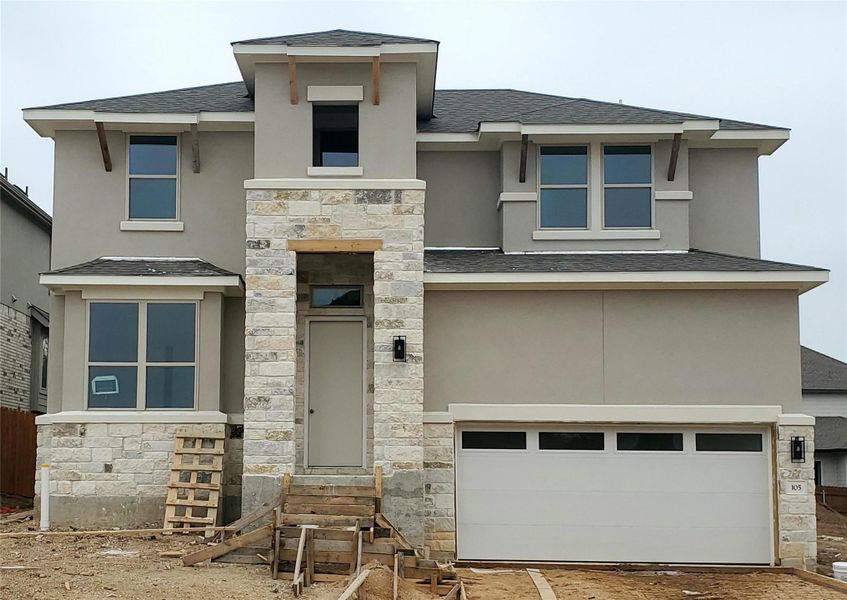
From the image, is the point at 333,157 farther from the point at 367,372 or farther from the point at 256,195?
the point at 367,372

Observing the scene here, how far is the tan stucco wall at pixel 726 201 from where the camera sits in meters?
18.4

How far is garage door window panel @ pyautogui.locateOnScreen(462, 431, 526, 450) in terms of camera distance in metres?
16.0

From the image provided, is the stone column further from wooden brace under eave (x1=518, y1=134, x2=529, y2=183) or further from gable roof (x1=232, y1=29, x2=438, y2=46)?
wooden brace under eave (x1=518, y1=134, x2=529, y2=183)

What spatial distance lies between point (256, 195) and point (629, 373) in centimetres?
624

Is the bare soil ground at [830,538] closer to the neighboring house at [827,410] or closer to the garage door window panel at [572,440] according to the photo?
the garage door window panel at [572,440]

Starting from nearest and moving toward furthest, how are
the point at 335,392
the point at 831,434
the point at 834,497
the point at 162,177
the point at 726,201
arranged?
the point at 335,392 < the point at 162,177 < the point at 726,201 < the point at 834,497 < the point at 831,434

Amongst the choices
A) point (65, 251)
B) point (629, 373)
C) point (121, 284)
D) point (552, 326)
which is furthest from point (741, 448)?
point (65, 251)

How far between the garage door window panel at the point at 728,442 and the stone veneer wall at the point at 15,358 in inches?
599

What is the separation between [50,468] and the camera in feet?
52.4

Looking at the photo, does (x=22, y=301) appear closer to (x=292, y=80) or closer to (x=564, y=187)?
(x=292, y=80)

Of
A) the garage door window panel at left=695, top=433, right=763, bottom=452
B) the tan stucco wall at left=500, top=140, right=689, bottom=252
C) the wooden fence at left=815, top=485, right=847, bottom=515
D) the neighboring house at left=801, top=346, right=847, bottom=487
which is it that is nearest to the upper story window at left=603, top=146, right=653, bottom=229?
the tan stucco wall at left=500, top=140, right=689, bottom=252

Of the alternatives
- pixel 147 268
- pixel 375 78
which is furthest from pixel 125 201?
pixel 375 78

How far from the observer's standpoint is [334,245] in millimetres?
15500

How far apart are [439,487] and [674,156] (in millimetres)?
6679
